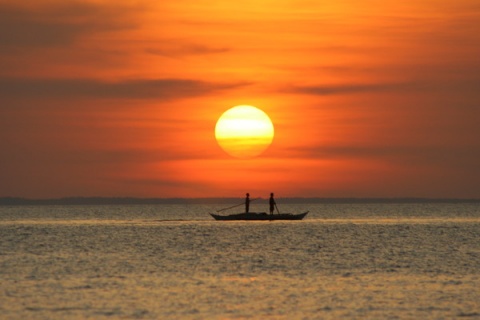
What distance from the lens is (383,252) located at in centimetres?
7244

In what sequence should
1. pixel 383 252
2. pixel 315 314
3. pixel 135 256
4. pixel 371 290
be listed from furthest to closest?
pixel 383 252 → pixel 135 256 → pixel 371 290 → pixel 315 314

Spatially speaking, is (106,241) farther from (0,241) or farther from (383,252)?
(383,252)

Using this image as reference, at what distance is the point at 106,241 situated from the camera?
90.0 meters

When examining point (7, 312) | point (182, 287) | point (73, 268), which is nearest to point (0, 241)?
point (73, 268)

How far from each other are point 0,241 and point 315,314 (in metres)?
60.0

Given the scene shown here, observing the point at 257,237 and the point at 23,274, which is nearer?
the point at 23,274

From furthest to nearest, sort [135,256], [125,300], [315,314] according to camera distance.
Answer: [135,256]
[125,300]
[315,314]

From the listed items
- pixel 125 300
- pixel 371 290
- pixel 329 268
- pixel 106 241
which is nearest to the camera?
pixel 125 300

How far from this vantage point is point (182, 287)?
46031mm

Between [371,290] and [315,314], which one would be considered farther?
[371,290]

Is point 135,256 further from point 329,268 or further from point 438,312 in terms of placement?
point 438,312

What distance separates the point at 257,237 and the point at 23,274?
42.3 meters

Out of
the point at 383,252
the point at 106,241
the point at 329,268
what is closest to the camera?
the point at 329,268

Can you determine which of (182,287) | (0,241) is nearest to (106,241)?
(0,241)
